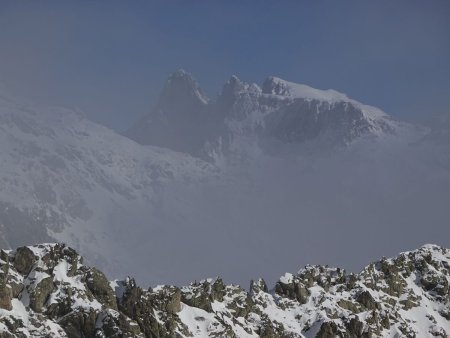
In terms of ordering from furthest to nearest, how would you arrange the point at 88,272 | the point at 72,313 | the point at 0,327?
1. the point at 88,272
2. the point at 72,313
3. the point at 0,327

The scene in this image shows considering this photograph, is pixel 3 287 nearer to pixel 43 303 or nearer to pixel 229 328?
pixel 43 303

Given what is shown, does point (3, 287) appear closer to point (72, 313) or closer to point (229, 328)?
point (72, 313)

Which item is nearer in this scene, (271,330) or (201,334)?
(201,334)

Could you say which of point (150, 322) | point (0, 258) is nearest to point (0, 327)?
point (0, 258)

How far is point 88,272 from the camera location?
595 feet

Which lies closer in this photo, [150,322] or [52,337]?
[52,337]

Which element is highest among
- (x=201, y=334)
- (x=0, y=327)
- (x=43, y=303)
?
(x=201, y=334)

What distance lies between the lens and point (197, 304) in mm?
194000

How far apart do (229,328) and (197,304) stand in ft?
34.7

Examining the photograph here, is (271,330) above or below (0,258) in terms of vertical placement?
above

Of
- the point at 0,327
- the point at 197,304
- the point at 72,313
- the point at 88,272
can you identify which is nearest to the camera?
the point at 0,327

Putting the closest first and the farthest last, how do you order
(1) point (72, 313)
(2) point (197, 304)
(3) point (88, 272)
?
(1) point (72, 313) → (3) point (88, 272) → (2) point (197, 304)

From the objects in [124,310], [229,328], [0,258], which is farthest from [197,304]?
[0,258]

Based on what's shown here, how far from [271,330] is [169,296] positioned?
1152 inches
